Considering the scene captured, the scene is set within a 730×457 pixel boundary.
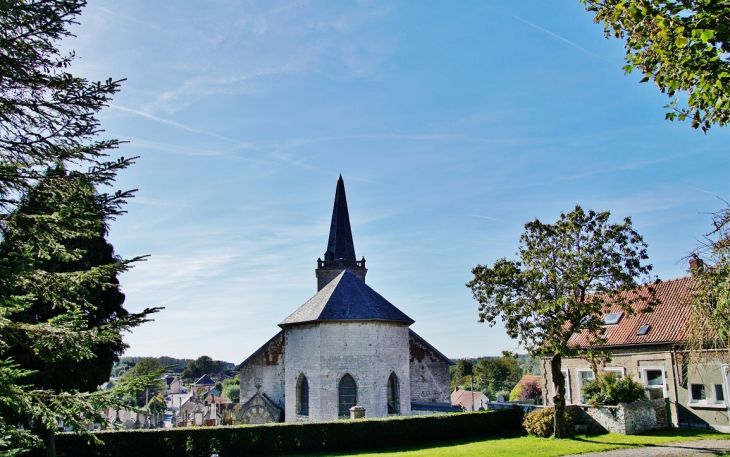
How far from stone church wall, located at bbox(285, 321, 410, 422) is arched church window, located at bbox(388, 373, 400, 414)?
7.5 inches

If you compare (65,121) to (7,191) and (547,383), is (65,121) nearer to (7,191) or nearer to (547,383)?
(7,191)

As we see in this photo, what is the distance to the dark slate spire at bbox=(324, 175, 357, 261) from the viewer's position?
42500mm

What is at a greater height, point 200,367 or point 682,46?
point 682,46

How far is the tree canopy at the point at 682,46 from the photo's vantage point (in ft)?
21.3

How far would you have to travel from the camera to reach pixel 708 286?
769 centimetres

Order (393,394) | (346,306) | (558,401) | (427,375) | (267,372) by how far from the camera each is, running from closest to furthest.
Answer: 1. (558,401)
2. (346,306)
3. (393,394)
4. (267,372)
5. (427,375)

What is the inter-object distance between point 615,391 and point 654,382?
9.46 ft

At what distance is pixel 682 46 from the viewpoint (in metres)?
6.43

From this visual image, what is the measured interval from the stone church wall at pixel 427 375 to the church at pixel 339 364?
84 mm

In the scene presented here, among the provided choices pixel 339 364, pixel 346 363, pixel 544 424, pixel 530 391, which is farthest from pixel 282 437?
pixel 530 391

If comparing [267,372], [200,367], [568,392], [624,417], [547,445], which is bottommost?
[200,367]

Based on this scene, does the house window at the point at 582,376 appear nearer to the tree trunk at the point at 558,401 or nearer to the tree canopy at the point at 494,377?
the tree trunk at the point at 558,401

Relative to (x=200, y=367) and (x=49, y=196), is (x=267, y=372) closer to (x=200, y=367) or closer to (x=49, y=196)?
(x=49, y=196)

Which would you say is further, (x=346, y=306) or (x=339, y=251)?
(x=339, y=251)
